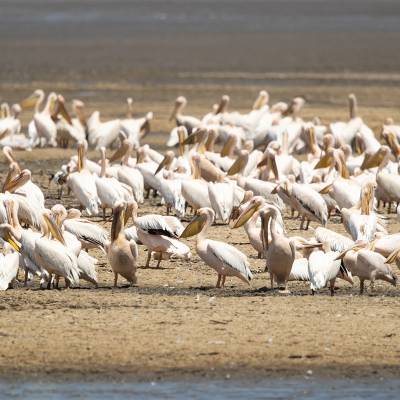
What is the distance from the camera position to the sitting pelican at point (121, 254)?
29.9 ft

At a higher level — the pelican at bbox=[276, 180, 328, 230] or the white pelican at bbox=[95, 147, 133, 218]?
the pelican at bbox=[276, 180, 328, 230]

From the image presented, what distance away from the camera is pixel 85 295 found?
891 centimetres

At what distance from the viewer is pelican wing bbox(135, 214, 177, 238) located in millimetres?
9875

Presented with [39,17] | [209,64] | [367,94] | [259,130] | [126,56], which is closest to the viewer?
[259,130]

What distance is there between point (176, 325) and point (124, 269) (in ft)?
3.96

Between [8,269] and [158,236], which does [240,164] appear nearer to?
[158,236]

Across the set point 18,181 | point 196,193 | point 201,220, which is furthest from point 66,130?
point 201,220

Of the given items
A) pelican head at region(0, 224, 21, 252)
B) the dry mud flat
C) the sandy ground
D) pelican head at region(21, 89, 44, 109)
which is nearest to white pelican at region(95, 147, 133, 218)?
the sandy ground

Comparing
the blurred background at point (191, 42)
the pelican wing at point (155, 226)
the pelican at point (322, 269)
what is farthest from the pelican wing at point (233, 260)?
the blurred background at point (191, 42)

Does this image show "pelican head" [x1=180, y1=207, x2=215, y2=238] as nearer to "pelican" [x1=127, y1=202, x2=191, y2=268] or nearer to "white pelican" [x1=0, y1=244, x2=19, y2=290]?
"pelican" [x1=127, y1=202, x2=191, y2=268]

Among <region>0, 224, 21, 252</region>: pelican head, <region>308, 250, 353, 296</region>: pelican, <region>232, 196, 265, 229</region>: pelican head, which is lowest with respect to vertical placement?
<region>0, 224, 21, 252</region>: pelican head

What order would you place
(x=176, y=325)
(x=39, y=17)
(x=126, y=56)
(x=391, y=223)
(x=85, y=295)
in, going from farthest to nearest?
1. (x=39, y=17)
2. (x=126, y=56)
3. (x=391, y=223)
4. (x=85, y=295)
5. (x=176, y=325)

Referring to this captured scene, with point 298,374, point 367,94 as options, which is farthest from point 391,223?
point 367,94

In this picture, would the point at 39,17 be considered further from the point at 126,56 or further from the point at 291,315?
the point at 291,315
